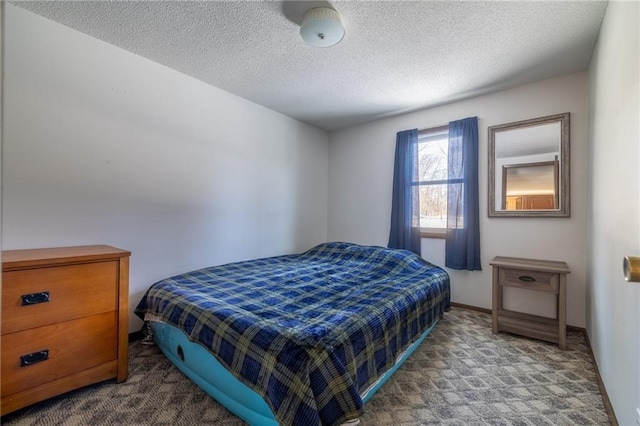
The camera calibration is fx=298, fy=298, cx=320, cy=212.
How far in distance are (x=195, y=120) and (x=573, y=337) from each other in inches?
148

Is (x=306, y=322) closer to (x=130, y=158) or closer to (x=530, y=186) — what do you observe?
(x=130, y=158)

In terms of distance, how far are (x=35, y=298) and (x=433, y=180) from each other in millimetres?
3406

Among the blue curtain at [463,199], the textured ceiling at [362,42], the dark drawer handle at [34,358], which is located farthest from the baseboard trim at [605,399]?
the dark drawer handle at [34,358]

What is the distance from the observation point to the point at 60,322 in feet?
5.29

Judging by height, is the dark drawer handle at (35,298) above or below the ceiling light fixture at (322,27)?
below

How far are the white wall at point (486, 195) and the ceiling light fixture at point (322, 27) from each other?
1.82m

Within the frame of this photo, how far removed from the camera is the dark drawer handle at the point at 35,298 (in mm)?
1515

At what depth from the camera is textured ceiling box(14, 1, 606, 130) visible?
190cm

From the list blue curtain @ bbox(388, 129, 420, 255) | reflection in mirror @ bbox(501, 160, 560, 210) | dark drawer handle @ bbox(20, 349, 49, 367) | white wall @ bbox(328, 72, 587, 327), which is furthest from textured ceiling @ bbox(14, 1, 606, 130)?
dark drawer handle @ bbox(20, 349, 49, 367)

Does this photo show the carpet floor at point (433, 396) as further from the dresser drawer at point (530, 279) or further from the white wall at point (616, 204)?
the dresser drawer at point (530, 279)

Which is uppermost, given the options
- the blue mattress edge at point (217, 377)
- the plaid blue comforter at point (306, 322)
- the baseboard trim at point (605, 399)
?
the plaid blue comforter at point (306, 322)

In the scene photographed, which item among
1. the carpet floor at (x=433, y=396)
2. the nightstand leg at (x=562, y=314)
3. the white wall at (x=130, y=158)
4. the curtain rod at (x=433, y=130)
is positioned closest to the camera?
the carpet floor at (x=433, y=396)

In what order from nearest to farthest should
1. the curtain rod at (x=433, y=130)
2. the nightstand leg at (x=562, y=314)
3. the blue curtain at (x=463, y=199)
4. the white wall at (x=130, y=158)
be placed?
1. the white wall at (x=130, y=158)
2. the nightstand leg at (x=562, y=314)
3. the blue curtain at (x=463, y=199)
4. the curtain rod at (x=433, y=130)

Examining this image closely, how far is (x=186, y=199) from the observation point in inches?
107
